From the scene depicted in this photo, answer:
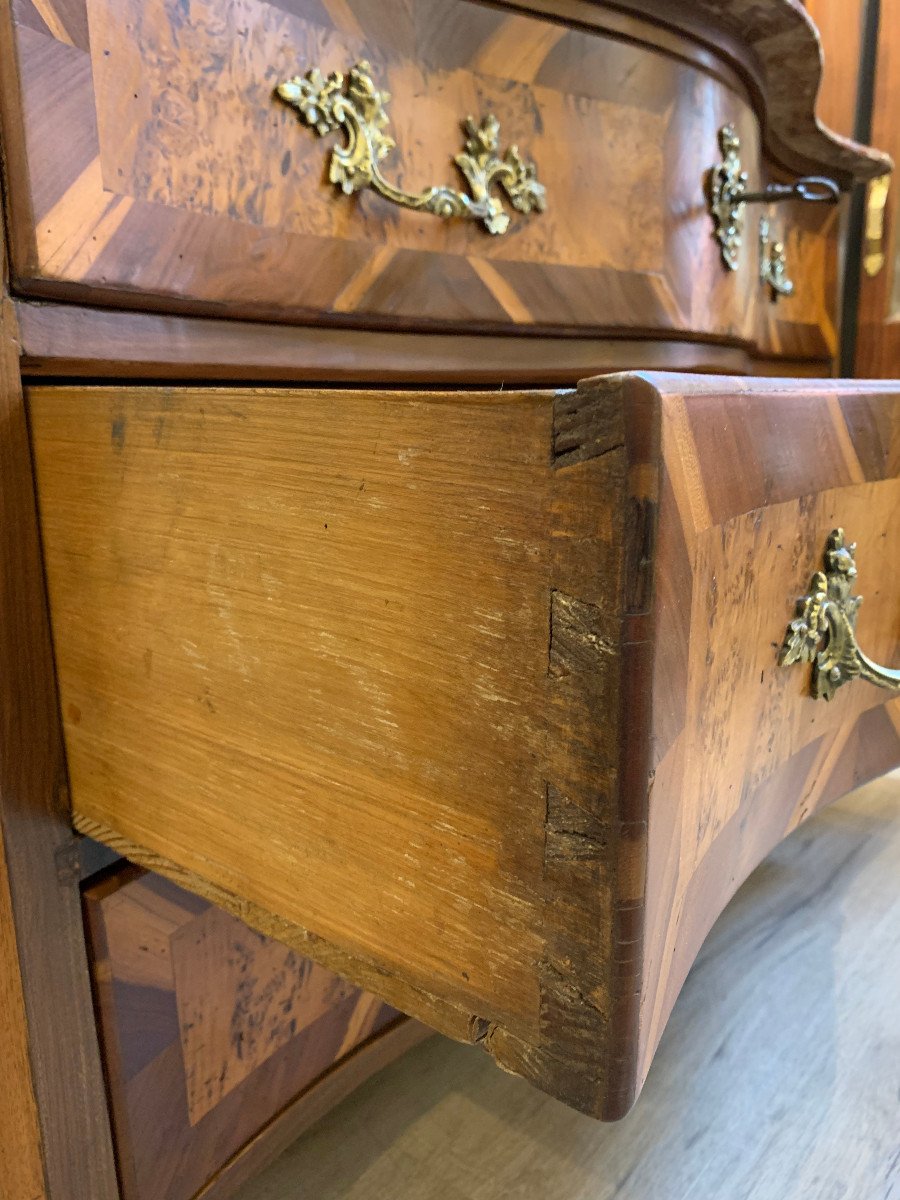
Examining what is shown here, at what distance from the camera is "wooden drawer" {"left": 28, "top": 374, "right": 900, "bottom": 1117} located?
0.24 metres

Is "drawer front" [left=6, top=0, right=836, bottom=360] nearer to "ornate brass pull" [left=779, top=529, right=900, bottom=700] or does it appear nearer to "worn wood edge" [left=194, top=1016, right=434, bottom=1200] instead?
"ornate brass pull" [left=779, top=529, right=900, bottom=700]

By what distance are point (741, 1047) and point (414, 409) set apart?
651mm

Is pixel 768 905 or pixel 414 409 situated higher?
pixel 414 409

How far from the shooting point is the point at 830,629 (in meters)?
0.40

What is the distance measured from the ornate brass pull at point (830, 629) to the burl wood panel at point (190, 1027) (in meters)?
0.34

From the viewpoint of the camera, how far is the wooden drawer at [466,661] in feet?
0.78

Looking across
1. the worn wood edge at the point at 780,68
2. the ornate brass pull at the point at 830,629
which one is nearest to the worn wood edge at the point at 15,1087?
the ornate brass pull at the point at 830,629

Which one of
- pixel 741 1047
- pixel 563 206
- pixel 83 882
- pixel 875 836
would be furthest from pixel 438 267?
pixel 875 836

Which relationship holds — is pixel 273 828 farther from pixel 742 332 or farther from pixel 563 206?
pixel 742 332

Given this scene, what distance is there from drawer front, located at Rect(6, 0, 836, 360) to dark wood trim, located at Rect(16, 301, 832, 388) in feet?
0.04

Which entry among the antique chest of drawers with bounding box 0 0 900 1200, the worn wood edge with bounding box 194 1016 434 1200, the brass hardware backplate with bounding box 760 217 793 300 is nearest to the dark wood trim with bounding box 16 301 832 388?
the antique chest of drawers with bounding box 0 0 900 1200

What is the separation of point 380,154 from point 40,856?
41cm

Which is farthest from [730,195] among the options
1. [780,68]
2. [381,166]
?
[381,166]

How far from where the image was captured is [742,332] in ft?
2.54
